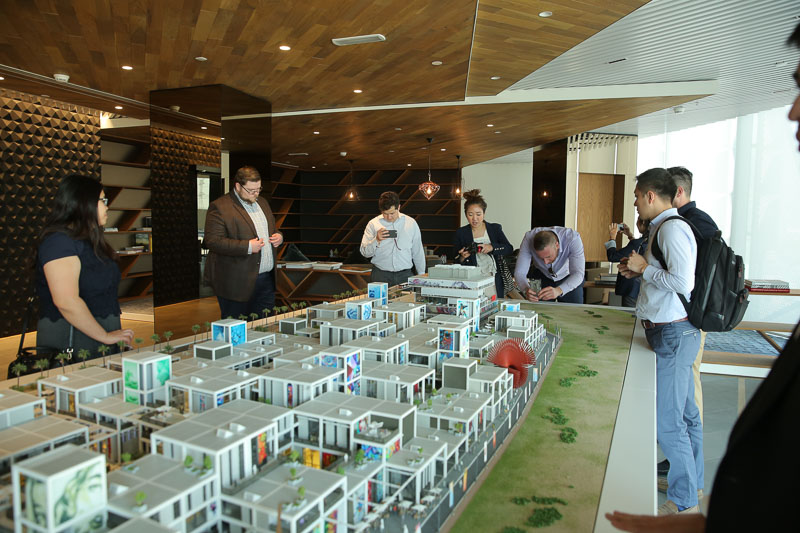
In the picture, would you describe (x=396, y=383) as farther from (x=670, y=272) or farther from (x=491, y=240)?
(x=491, y=240)

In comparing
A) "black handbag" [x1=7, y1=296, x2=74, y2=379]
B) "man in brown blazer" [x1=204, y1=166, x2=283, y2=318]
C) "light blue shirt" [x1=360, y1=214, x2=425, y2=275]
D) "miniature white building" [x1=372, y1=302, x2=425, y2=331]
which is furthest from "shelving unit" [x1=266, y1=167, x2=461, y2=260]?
"black handbag" [x1=7, y1=296, x2=74, y2=379]

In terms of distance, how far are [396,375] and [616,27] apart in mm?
3810

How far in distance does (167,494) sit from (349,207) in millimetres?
13126

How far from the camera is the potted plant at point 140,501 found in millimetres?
881

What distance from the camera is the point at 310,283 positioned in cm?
734

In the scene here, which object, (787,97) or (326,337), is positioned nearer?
(326,337)

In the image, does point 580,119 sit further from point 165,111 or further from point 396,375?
point 396,375

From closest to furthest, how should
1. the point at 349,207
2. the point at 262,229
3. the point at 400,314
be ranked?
1. the point at 400,314
2. the point at 262,229
3. the point at 349,207

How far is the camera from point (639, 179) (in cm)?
279

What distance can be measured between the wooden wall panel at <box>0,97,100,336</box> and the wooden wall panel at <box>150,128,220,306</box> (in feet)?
5.32

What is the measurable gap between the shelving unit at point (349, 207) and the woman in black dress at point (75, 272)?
10999 millimetres

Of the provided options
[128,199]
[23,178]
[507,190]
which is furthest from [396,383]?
[507,190]

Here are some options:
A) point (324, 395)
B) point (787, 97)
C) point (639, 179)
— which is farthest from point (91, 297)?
point (787, 97)

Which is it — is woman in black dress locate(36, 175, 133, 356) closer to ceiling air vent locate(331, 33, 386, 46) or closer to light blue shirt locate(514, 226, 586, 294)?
ceiling air vent locate(331, 33, 386, 46)
